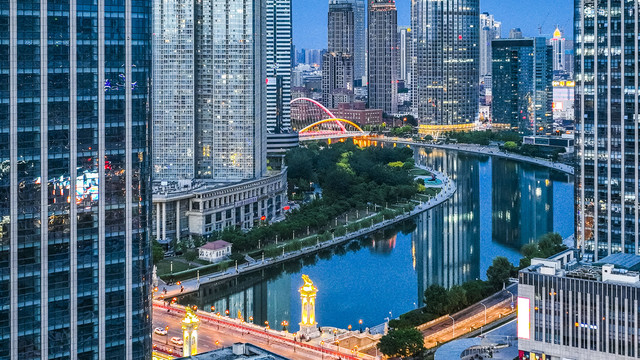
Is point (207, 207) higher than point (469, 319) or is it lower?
higher

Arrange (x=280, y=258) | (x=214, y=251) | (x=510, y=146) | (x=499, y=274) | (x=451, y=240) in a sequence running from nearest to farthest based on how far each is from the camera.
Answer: (x=499, y=274) → (x=214, y=251) → (x=280, y=258) → (x=451, y=240) → (x=510, y=146)

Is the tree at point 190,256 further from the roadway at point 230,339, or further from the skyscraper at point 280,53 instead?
the skyscraper at point 280,53

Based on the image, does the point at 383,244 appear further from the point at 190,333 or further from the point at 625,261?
the point at 190,333

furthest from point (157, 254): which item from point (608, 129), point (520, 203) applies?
point (520, 203)

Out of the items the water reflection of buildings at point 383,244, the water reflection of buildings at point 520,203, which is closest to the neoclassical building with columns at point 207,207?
the water reflection of buildings at point 383,244

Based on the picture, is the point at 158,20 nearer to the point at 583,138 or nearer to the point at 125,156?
the point at 583,138

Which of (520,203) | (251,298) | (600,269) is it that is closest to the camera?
(600,269)

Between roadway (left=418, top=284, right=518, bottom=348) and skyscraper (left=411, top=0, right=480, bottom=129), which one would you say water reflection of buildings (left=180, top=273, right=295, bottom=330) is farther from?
skyscraper (left=411, top=0, right=480, bottom=129)
